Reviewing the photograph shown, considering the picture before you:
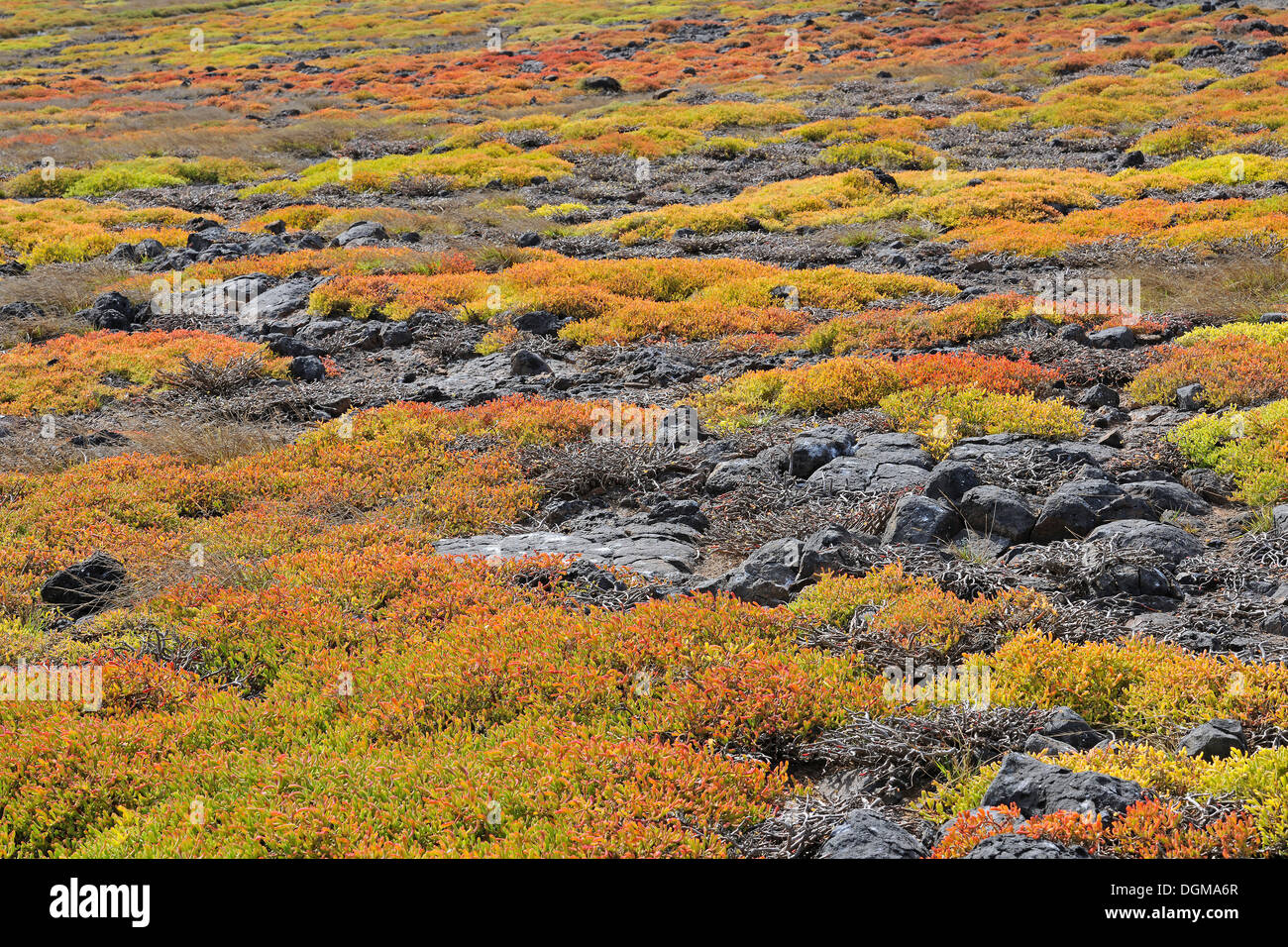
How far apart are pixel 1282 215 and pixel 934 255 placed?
669cm

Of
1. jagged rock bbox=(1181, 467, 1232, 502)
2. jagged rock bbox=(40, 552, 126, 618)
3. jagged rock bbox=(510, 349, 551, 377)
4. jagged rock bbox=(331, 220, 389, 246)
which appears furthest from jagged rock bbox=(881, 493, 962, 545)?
jagged rock bbox=(331, 220, 389, 246)

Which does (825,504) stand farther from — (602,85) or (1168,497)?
(602,85)

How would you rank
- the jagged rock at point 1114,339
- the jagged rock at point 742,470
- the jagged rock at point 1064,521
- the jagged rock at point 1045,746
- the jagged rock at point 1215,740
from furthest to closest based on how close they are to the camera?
the jagged rock at point 1114,339, the jagged rock at point 742,470, the jagged rock at point 1064,521, the jagged rock at point 1045,746, the jagged rock at point 1215,740

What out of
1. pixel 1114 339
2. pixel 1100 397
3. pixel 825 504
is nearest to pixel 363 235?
pixel 1114 339

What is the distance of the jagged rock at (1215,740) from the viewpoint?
5195 mm

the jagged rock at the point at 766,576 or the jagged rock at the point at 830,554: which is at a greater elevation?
the jagged rock at the point at 830,554

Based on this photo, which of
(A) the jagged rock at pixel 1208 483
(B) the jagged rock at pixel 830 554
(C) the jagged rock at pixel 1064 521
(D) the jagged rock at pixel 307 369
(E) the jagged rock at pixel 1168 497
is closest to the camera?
(B) the jagged rock at pixel 830 554

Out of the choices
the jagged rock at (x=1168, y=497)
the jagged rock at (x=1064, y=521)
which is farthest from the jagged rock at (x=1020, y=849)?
the jagged rock at (x=1168, y=497)

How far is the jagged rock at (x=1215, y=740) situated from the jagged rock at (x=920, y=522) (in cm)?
320

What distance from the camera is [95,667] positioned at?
6.98 metres

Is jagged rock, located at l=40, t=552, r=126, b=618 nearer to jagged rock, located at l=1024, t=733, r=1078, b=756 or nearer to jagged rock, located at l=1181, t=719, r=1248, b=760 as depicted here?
jagged rock, located at l=1024, t=733, r=1078, b=756

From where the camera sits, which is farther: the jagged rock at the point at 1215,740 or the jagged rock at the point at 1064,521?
the jagged rock at the point at 1064,521

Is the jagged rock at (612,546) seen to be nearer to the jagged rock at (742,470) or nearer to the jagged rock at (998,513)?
the jagged rock at (742,470)

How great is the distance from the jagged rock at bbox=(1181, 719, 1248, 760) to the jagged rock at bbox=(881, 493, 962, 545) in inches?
126
